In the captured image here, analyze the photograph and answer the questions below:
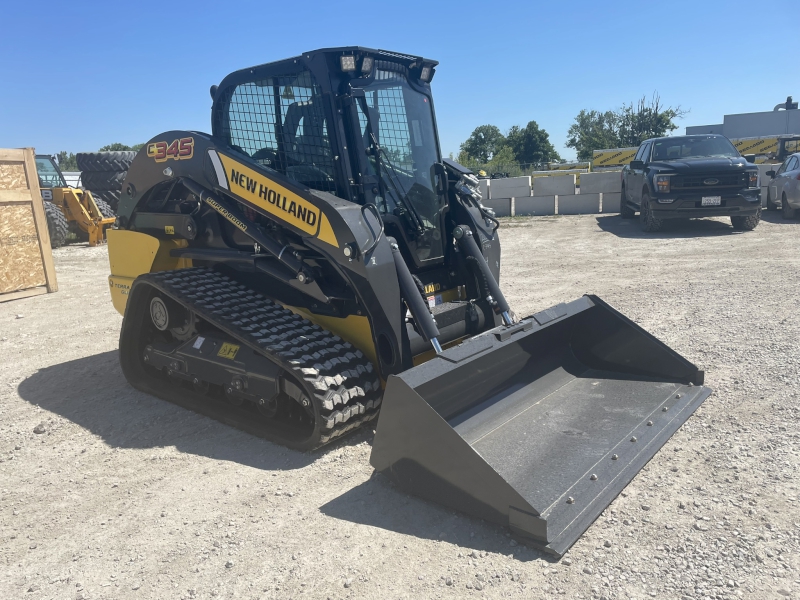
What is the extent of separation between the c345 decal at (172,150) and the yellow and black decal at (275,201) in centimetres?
45

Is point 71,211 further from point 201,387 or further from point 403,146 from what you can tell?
point 403,146

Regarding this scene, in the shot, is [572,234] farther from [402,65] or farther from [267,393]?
[267,393]

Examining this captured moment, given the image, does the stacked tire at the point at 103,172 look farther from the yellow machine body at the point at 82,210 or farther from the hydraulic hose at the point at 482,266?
the hydraulic hose at the point at 482,266

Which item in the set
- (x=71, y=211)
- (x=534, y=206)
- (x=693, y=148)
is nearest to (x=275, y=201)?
(x=693, y=148)

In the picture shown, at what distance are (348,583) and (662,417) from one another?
90.9 inches

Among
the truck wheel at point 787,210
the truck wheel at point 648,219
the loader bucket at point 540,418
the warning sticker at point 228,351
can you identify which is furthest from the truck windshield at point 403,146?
the truck wheel at point 787,210

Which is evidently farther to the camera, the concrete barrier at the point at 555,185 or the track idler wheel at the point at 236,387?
the concrete barrier at the point at 555,185

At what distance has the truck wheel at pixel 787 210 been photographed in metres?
14.6

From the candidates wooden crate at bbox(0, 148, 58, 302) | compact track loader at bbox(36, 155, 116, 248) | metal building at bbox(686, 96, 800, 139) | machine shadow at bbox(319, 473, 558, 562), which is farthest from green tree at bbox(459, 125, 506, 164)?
machine shadow at bbox(319, 473, 558, 562)

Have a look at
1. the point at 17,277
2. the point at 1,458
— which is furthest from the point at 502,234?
the point at 1,458

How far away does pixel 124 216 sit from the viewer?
590 centimetres

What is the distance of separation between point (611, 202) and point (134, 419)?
1645 cm

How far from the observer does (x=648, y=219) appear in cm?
1352

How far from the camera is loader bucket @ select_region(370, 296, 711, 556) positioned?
3.11 m
